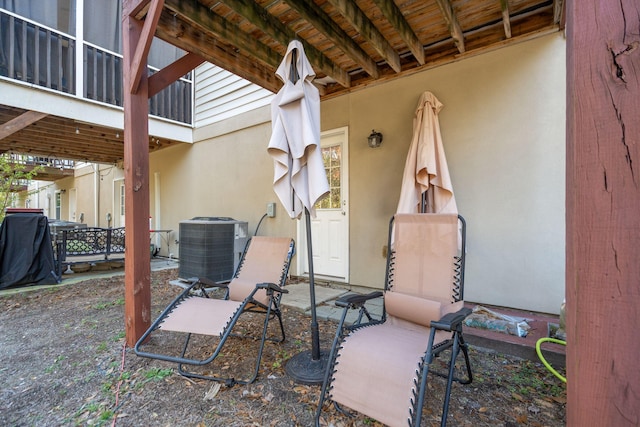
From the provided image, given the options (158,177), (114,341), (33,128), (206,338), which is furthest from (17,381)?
(158,177)

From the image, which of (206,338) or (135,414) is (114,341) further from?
(135,414)

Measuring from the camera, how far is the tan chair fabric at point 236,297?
2.01 meters

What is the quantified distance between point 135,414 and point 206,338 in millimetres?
1031

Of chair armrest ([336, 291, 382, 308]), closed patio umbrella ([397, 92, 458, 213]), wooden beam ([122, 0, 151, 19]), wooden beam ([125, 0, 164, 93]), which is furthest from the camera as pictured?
closed patio umbrella ([397, 92, 458, 213])

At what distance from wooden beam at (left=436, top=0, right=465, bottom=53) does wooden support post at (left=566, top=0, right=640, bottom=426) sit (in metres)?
2.30

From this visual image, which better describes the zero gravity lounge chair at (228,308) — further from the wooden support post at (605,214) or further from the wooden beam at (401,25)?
the wooden beam at (401,25)

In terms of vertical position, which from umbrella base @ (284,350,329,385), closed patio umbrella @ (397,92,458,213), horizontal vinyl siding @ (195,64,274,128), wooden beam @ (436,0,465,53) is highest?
horizontal vinyl siding @ (195,64,274,128)

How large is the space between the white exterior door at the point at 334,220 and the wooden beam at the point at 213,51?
4.02 ft

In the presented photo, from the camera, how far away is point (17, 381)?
2.08 metres

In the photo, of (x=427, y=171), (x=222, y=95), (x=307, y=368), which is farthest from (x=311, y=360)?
(x=222, y=95)

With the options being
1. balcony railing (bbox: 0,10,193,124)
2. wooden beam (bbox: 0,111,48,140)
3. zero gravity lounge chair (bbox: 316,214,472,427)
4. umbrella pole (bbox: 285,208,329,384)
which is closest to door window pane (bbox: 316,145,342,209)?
zero gravity lounge chair (bbox: 316,214,472,427)

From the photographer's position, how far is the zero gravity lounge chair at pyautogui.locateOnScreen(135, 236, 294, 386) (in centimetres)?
199

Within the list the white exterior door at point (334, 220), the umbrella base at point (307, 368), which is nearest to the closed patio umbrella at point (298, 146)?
the umbrella base at point (307, 368)

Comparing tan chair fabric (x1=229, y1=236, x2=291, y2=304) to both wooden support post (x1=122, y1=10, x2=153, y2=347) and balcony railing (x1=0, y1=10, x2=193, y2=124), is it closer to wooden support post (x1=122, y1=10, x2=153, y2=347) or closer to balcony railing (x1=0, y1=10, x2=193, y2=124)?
wooden support post (x1=122, y1=10, x2=153, y2=347)
